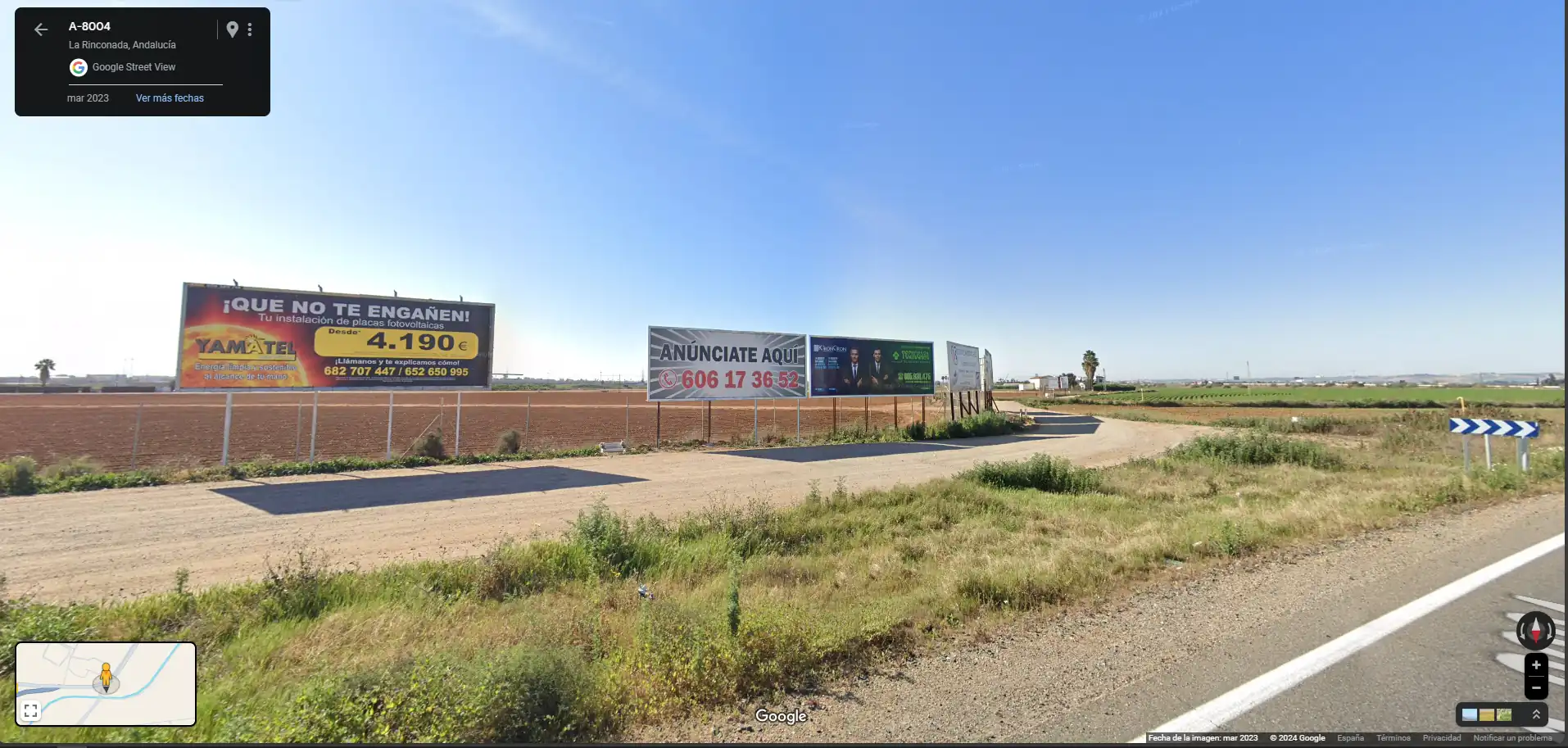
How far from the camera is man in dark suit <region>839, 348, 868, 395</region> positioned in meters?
28.2

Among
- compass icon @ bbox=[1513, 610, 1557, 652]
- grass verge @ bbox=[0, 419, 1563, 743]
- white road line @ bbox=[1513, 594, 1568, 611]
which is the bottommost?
grass verge @ bbox=[0, 419, 1563, 743]

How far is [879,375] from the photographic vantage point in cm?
2955

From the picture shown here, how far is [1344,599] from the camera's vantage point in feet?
15.5

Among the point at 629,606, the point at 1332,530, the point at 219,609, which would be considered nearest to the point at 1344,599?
the point at 1332,530

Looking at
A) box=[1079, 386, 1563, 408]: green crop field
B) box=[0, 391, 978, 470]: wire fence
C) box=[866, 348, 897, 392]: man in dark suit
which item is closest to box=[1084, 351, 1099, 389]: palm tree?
box=[1079, 386, 1563, 408]: green crop field

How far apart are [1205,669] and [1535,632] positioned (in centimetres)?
240

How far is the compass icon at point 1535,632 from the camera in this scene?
Answer: 142 inches

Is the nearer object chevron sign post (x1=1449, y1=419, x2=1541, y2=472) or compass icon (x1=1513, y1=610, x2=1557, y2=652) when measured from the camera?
compass icon (x1=1513, y1=610, x2=1557, y2=652)

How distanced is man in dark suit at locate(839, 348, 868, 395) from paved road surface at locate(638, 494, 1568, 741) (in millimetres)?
22685

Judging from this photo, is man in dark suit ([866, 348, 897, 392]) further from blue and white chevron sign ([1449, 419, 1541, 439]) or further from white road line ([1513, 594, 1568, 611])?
white road line ([1513, 594, 1568, 611])

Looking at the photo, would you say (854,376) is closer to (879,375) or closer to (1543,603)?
(879,375)

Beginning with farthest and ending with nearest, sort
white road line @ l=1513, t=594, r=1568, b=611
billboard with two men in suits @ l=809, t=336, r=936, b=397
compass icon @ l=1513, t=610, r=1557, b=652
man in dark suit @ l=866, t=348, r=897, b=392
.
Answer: man in dark suit @ l=866, t=348, r=897, b=392
billboard with two men in suits @ l=809, t=336, r=936, b=397
white road line @ l=1513, t=594, r=1568, b=611
compass icon @ l=1513, t=610, r=1557, b=652

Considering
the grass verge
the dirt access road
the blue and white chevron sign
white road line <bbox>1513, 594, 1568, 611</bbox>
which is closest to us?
the grass verge

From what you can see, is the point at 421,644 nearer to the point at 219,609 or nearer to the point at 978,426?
the point at 219,609
